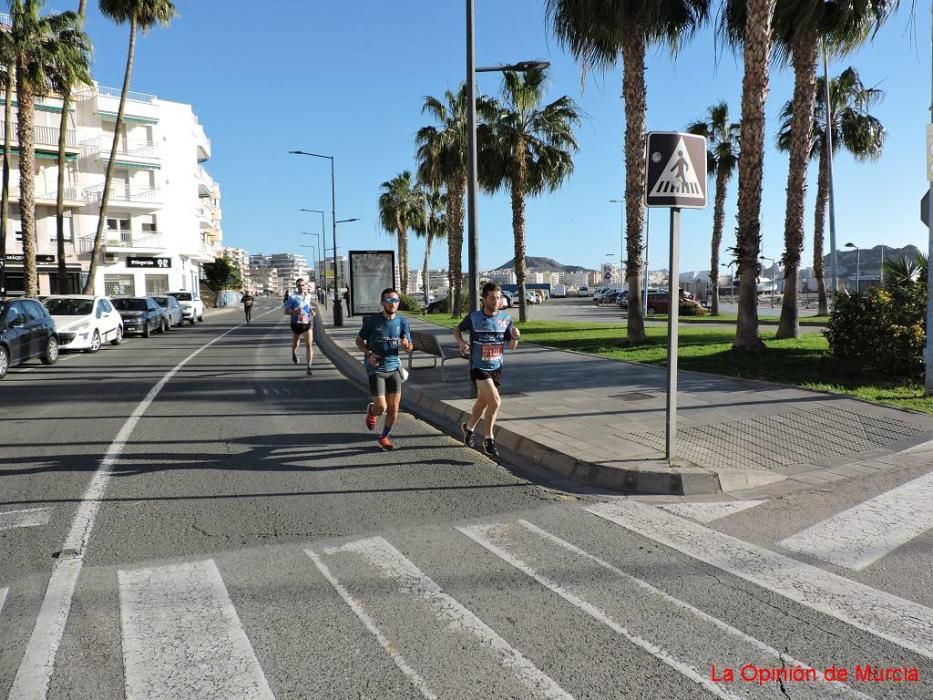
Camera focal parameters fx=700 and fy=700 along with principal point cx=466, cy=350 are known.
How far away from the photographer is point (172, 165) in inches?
2058

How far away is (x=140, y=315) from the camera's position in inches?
1013

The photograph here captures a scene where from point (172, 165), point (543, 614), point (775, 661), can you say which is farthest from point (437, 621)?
point (172, 165)

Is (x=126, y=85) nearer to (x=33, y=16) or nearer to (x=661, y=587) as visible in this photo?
(x=33, y=16)

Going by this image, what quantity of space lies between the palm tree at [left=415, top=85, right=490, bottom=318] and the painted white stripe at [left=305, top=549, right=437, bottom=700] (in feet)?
91.8

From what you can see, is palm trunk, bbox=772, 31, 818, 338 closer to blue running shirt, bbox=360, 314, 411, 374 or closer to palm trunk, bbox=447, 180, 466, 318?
blue running shirt, bbox=360, 314, 411, 374

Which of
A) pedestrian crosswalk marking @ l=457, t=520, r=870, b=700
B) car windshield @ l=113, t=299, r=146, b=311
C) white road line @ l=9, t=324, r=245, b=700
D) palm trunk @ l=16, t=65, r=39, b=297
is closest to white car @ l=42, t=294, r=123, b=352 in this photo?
car windshield @ l=113, t=299, r=146, b=311

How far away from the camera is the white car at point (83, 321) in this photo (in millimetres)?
18688

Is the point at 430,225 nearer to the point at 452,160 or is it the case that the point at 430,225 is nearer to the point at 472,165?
the point at 452,160

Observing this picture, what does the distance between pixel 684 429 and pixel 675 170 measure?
3.20 m

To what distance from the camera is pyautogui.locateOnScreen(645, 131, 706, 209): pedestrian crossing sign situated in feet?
19.8

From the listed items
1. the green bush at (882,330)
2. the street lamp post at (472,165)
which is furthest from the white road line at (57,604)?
the green bush at (882,330)

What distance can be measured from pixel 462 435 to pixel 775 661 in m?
5.37

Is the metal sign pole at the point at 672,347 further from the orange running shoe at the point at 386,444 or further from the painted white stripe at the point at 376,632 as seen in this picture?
the painted white stripe at the point at 376,632

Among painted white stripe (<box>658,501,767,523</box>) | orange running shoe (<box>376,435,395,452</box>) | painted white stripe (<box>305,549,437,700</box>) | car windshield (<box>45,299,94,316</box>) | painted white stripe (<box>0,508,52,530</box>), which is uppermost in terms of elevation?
car windshield (<box>45,299,94,316</box>)
